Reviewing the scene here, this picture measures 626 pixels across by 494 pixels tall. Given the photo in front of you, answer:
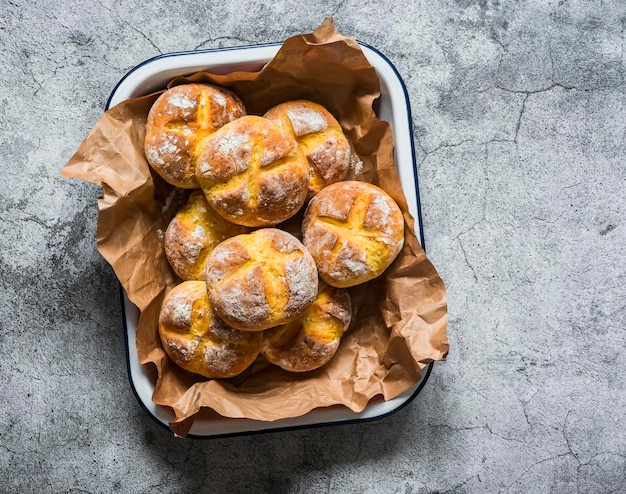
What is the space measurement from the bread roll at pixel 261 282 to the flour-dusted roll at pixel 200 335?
7 centimetres

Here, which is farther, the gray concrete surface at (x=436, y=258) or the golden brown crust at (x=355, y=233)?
the gray concrete surface at (x=436, y=258)

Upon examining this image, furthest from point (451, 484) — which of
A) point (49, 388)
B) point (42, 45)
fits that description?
point (42, 45)

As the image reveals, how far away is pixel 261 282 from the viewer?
1491 mm

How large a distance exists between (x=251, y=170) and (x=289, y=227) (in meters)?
0.27

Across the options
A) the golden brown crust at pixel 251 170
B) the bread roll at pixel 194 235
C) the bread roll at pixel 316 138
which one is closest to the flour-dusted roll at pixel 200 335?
the bread roll at pixel 194 235

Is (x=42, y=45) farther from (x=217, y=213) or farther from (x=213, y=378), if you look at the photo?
(x=213, y=378)

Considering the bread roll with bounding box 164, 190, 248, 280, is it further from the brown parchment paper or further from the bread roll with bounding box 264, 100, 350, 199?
the bread roll with bounding box 264, 100, 350, 199

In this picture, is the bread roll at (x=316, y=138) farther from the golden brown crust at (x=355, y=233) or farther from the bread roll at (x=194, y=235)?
the bread roll at (x=194, y=235)

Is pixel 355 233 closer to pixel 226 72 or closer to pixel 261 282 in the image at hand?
pixel 261 282

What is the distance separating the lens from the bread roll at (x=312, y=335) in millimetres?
1637

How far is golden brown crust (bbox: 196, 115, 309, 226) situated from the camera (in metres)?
1.53

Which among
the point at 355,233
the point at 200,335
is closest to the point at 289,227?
the point at 355,233

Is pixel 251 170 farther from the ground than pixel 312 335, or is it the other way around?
pixel 251 170

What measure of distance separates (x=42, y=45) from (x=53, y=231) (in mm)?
589
